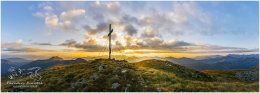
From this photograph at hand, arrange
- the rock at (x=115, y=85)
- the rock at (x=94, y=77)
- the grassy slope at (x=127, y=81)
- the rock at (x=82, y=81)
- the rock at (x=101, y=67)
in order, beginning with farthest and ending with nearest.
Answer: the rock at (x=101, y=67) < the rock at (x=94, y=77) < the rock at (x=82, y=81) < the rock at (x=115, y=85) < the grassy slope at (x=127, y=81)

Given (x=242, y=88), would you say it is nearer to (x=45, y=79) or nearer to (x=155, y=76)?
(x=155, y=76)

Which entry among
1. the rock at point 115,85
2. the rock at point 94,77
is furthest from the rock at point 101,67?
the rock at point 115,85

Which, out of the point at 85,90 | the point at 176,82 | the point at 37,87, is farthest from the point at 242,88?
the point at 37,87

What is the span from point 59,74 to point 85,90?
44.0ft

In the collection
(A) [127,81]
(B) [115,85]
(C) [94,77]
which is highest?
(C) [94,77]

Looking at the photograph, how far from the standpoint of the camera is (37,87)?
4806 cm

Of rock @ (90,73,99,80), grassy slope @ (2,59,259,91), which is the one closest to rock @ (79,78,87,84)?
grassy slope @ (2,59,259,91)

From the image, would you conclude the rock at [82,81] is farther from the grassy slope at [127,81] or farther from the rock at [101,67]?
the rock at [101,67]

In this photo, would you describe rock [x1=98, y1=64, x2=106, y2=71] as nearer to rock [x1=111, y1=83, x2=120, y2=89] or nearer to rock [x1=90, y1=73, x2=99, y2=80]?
rock [x1=90, y1=73, x2=99, y2=80]

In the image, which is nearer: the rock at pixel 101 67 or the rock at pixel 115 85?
the rock at pixel 115 85

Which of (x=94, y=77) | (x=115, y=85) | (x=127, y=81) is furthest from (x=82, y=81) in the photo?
(x=127, y=81)

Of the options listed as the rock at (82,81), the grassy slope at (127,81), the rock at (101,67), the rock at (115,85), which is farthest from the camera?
the rock at (101,67)

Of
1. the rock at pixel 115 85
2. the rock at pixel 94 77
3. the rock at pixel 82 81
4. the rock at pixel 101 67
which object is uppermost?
the rock at pixel 101 67

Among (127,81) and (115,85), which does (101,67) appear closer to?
(127,81)
